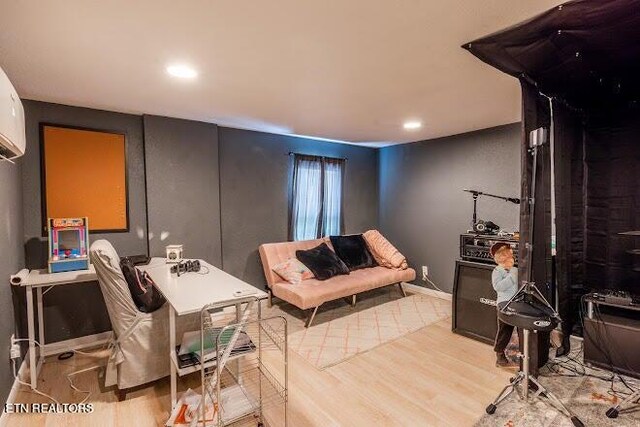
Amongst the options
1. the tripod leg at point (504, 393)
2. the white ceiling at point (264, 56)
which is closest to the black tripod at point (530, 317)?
the tripod leg at point (504, 393)

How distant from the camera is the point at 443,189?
4328 mm

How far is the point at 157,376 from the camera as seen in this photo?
220cm

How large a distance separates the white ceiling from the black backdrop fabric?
204 mm

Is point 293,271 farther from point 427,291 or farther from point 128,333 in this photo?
point 427,291

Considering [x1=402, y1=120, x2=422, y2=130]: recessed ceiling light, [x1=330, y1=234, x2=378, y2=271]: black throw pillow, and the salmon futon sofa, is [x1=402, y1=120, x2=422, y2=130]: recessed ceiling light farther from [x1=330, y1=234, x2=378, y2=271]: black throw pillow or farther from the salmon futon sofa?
the salmon futon sofa

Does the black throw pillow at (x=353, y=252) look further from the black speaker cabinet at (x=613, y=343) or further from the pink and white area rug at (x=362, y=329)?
the black speaker cabinet at (x=613, y=343)

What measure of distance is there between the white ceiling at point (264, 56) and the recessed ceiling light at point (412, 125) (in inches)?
12.8

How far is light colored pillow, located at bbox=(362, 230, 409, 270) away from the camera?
425 cm

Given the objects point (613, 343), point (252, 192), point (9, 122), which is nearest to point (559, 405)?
point (613, 343)

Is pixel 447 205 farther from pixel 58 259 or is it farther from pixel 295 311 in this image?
pixel 58 259

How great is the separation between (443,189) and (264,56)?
3.21 metres

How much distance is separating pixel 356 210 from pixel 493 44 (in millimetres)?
3464

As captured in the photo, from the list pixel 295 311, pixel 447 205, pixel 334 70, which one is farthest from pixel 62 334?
pixel 447 205

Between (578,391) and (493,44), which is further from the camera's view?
(578,391)
